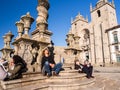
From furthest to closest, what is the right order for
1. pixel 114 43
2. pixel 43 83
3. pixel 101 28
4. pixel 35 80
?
pixel 101 28 → pixel 114 43 → pixel 43 83 → pixel 35 80

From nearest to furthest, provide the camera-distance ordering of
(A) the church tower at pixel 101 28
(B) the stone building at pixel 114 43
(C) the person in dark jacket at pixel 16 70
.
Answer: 1. (C) the person in dark jacket at pixel 16 70
2. (B) the stone building at pixel 114 43
3. (A) the church tower at pixel 101 28

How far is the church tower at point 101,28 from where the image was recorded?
3512 centimetres

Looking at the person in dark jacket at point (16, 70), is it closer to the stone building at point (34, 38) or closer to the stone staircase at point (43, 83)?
the stone staircase at point (43, 83)

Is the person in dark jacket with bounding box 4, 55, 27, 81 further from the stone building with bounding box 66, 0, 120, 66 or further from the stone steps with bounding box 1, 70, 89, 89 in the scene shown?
the stone building with bounding box 66, 0, 120, 66

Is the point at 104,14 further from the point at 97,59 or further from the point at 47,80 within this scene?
the point at 47,80

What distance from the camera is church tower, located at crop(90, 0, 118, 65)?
35116 millimetres

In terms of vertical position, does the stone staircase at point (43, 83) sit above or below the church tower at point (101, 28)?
below

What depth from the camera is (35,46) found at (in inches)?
265

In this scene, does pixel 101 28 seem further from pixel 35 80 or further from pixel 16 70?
pixel 16 70

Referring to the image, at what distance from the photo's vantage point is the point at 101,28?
37188mm

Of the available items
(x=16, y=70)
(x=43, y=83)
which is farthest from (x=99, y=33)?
(x=16, y=70)

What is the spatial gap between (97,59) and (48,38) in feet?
103

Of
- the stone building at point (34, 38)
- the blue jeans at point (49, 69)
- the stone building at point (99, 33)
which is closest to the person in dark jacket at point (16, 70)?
the stone building at point (34, 38)

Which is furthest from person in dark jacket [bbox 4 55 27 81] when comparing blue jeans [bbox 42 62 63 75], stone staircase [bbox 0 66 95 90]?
blue jeans [bbox 42 62 63 75]
